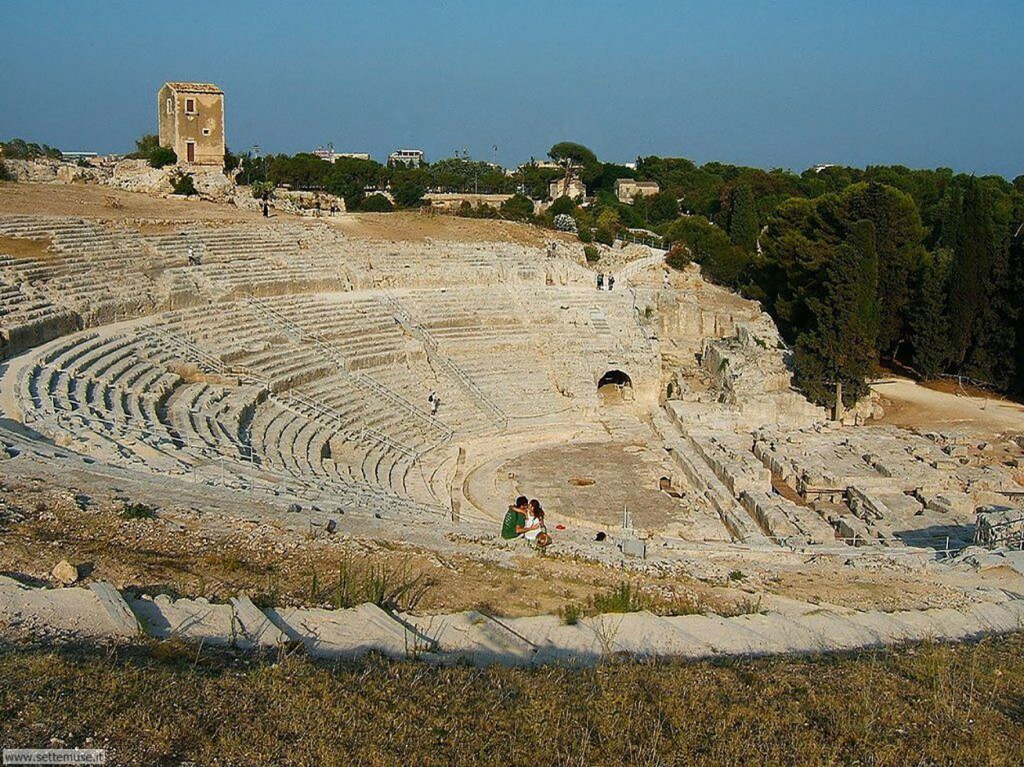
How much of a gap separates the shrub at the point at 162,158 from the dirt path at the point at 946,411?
27.3 metres

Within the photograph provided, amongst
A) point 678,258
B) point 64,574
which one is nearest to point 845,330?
point 678,258

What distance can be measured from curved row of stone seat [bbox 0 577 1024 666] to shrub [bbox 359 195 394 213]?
122ft

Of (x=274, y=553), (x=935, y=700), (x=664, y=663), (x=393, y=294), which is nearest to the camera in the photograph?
(x=935, y=700)

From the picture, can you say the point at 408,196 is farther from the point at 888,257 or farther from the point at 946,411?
the point at 946,411

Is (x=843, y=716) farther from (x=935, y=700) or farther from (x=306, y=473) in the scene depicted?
(x=306, y=473)

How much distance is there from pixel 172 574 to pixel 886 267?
28.5 metres

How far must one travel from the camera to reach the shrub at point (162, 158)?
38.1 m

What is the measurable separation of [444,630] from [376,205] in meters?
38.2

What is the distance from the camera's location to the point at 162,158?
38.2 m

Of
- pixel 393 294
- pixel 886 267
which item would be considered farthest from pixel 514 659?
pixel 886 267

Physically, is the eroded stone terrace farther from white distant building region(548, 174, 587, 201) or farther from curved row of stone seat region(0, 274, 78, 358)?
white distant building region(548, 174, 587, 201)

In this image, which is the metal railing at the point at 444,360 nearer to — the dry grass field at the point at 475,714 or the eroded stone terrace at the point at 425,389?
the eroded stone terrace at the point at 425,389

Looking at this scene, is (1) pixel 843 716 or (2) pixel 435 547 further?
(2) pixel 435 547

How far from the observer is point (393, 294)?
28.1m
